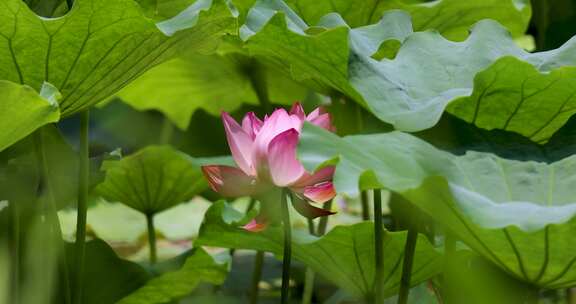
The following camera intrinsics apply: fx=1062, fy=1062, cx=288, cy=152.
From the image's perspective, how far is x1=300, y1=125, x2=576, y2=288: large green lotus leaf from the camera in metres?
0.85

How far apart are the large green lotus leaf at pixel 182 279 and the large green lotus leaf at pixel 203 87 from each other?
1.71 feet

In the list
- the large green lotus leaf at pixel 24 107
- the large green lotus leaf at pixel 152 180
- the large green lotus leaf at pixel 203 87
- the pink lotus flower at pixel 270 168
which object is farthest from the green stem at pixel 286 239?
the large green lotus leaf at pixel 203 87

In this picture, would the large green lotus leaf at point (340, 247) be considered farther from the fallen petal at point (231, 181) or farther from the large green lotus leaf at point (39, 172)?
the large green lotus leaf at point (39, 172)

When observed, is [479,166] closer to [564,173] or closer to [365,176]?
[564,173]

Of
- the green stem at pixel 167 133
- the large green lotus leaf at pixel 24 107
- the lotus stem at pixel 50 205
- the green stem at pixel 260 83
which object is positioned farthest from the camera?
the green stem at pixel 167 133

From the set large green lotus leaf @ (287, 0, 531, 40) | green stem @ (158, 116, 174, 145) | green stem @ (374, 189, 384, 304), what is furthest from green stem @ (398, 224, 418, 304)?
green stem @ (158, 116, 174, 145)

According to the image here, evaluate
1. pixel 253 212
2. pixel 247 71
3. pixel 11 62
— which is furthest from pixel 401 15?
pixel 247 71

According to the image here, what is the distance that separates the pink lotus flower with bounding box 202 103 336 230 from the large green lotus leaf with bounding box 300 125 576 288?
8 centimetres

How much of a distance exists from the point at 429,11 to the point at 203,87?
26.0 inches

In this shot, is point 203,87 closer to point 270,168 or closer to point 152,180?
point 152,180

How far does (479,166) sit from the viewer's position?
1.03m

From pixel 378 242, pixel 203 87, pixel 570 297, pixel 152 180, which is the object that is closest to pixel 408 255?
pixel 378 242

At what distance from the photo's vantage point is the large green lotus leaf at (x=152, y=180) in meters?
1.59

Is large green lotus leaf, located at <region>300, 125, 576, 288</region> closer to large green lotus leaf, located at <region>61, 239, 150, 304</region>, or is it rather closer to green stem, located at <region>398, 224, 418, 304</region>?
green stem, located at <region>398, 224, 418, 304</region>
